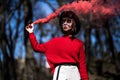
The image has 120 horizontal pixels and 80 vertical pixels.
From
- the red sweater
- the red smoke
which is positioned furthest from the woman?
the red smoke

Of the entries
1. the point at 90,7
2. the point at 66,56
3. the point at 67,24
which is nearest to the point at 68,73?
the point at 66,56

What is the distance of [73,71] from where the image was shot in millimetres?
4898

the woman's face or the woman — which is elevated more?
the woman's face

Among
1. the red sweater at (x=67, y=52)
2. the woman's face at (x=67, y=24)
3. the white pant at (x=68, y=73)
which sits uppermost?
the woman's face at (x=67, y=24)

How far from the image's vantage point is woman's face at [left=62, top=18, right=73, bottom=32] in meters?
5.04

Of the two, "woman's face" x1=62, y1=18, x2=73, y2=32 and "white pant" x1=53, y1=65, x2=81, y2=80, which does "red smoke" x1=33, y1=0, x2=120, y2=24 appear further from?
"white pant" x1=53, y1=65, x2=81, y2=80

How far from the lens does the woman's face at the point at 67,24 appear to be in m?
5.04

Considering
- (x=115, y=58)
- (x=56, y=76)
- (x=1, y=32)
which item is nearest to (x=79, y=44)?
(x=56, y=76)

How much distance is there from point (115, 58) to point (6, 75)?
23.5 feet

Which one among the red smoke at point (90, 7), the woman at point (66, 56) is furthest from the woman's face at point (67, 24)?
the red smoke at point (90, 7)

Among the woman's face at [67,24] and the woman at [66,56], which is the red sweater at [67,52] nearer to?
the woman at [66,56]

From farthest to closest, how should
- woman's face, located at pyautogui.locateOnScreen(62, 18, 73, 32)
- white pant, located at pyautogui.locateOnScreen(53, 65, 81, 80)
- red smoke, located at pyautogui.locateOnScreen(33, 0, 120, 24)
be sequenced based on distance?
red smoke, located at pyautogui.locateOnScreen(33, 0, 120, 24), woman's face, located at pyautogui.locateOnScreen(62, 18, 73, 32), white pant, located at pyautogui.locateOnScreen(53, 65, 81, 80)

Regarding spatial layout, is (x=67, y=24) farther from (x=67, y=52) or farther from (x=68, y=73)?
(x=68, y=73)

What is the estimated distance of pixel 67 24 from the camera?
5.05 m
